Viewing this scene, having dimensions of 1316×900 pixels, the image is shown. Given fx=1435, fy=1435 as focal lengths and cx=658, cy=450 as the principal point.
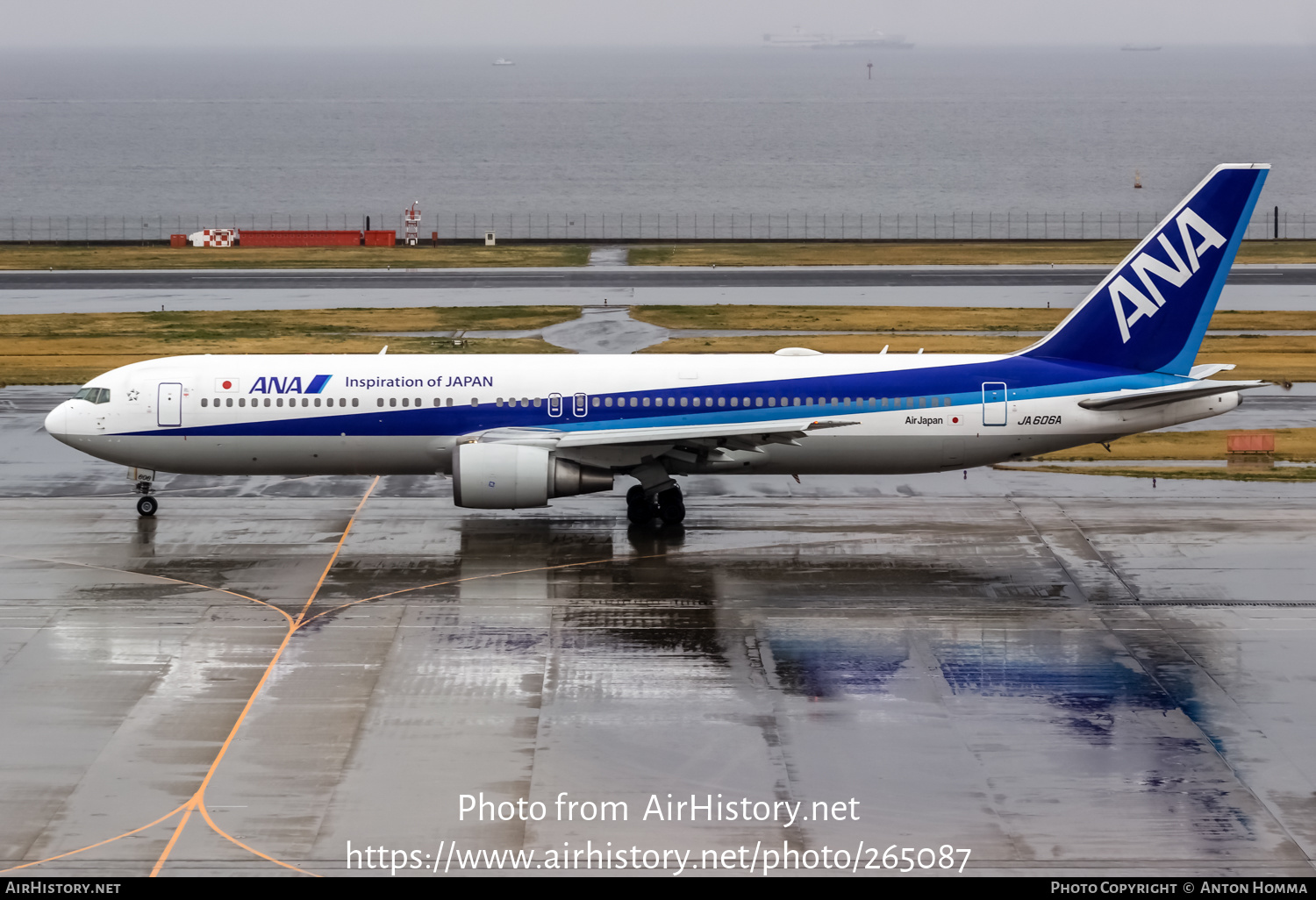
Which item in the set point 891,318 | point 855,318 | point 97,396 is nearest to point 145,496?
point 97,396

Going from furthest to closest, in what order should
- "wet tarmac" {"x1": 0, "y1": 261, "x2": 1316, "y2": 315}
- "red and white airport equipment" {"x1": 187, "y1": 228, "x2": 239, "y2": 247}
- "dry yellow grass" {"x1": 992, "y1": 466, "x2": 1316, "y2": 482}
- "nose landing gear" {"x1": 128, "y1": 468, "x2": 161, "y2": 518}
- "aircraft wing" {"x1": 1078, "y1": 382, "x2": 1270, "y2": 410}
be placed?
"red and white airport equipment" {"x1": 187, "y1": 228, "x2": 239, "y2": 247} → "wet tarmac" {"x1": 0, "y1": 261, "x2": 1316, "y2": 315} → "dry yellow grass" {"x1": 992, "y1": 466, "x2": 1316, "y2": 482} → "nose landing gear" {"x1": 128, "y1": 468, "x2": 161, "y2": 518} → "aircraft wing" {"x1": 1078, "y1": 382, "x2": 1270, "y2": 410}

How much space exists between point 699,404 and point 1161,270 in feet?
43.9

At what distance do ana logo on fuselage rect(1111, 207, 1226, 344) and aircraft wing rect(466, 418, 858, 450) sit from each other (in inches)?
356

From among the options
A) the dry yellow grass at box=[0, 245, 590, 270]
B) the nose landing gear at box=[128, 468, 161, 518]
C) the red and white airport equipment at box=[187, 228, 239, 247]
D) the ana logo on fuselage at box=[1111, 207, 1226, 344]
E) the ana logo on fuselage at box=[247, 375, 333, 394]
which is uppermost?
the ana logo on fuselage at box=[1111, 207, 1226, 344]

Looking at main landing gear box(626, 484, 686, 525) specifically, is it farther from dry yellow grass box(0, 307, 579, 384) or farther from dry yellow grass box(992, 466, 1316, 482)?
dry yellow grass box(0, 307, 579, 384)

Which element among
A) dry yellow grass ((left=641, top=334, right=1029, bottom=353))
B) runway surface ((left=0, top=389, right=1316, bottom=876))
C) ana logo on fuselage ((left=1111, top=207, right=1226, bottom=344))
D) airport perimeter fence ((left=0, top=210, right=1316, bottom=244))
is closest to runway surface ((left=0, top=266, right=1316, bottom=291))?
dry yellow grass ((left=641, top=334, right=1029, bottom=353))

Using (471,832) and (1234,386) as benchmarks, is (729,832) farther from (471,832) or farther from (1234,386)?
(1234,386)

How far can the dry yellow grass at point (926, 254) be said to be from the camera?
326ft

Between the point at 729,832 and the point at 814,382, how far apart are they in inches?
779

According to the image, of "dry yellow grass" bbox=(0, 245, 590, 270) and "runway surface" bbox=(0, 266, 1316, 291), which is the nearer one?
"runway surface" bbox=(0, 266, 1316, 291)

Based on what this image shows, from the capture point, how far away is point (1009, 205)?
184m

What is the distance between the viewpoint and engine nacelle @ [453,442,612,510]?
37.6 meters

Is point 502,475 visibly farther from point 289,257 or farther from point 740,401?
point 289,257
